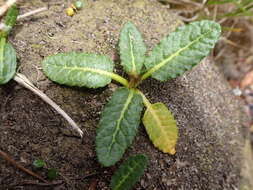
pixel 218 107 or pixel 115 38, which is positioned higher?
pixel 115 38

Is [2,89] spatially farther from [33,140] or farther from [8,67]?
[33,140]

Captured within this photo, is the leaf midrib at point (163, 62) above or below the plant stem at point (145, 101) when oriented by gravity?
above

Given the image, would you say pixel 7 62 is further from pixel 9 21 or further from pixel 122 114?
pixel 122 114

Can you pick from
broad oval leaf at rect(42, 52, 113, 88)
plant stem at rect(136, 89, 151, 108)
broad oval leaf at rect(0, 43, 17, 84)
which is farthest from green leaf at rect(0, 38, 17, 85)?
plant stem at rect(136, 89, 151, 108)

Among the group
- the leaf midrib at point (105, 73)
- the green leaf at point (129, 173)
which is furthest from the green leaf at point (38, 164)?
the leaf midrib at point (105, 73)

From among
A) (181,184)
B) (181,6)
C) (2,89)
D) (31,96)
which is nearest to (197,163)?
(181,184)

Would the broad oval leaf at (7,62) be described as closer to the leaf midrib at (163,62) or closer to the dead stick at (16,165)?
the dead stick at (16,165)
